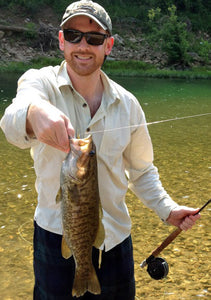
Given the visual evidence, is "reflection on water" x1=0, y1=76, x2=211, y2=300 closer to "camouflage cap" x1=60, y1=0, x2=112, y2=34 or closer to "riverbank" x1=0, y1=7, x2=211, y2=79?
"camouflage cap" x1=60, y1=0, x2=112, y2=34

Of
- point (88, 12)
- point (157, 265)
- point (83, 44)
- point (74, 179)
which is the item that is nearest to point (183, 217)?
point (157, 265)

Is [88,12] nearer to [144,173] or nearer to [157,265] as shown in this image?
[144,173]

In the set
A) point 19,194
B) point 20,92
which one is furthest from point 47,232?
point 19,194

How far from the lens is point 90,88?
8.77ft

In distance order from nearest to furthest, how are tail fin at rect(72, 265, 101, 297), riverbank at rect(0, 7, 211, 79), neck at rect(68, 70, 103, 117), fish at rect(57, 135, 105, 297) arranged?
1. fish at rect(57, 135, 105, 297)
2. tail fin at rect(72, 265, 101, 297)
3. neck at rect(68, 70, 103, 117)
4. riverbank at rect(0, 7, 211, 79)

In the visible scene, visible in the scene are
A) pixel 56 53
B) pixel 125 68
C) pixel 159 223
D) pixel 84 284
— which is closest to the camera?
pixel 84 284

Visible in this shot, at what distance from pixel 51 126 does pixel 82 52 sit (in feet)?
3.16

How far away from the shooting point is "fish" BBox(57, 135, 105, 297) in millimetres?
1906

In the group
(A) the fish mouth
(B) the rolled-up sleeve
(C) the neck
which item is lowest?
(B) the rolled-up sleeve

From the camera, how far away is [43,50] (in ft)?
135

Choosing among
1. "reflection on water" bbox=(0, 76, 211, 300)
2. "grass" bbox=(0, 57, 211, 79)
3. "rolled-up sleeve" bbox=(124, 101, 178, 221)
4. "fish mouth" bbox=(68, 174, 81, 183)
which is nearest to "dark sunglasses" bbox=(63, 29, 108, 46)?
"rolled-up sleeve" bbox=(124, 101, 178, 221)

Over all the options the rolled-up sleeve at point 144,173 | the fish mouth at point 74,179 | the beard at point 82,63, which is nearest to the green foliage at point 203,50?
the rolled-up sleeve at point 144,173

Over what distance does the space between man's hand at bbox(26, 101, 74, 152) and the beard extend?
2.43ft

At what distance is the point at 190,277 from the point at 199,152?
5.92 metres
